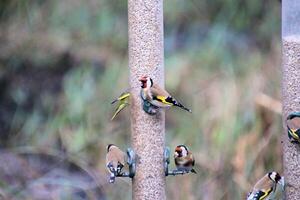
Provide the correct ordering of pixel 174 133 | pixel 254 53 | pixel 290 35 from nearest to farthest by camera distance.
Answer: pixel 290 35 < pixel 174 133 < pixel 254 53

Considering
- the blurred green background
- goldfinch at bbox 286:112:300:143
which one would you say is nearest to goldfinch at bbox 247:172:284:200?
goldfinch at bbox 286:112:300:143

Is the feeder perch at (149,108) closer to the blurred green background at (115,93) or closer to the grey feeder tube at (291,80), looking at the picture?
the grey feeder tube at (291,80)

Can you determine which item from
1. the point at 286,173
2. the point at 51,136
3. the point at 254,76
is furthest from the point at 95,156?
the point at 286,173

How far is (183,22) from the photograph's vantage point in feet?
26.7

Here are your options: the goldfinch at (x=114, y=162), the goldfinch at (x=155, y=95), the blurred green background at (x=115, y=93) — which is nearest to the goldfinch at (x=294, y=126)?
the goldfinch at (x=155, y=95)

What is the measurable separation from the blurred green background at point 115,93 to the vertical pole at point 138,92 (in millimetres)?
1520

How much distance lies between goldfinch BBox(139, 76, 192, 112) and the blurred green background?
176 centimetres

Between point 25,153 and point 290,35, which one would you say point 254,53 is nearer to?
point 25,153

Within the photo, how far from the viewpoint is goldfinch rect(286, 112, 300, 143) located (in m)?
5.20

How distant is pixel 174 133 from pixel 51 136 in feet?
2.71

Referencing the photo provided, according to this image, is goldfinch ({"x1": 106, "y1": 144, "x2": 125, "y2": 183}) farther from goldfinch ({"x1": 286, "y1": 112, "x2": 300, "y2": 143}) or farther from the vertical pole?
goldfinch ({"x1": 286, "y1": 112, "x2": 300, "y2": 143})

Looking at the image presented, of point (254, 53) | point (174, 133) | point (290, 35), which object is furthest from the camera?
point (254, 53)

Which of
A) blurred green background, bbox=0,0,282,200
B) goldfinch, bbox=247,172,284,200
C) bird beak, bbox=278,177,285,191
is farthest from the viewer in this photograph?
blurred green background, bbox=0,0,282,200

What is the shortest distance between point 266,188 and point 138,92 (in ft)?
2.25
